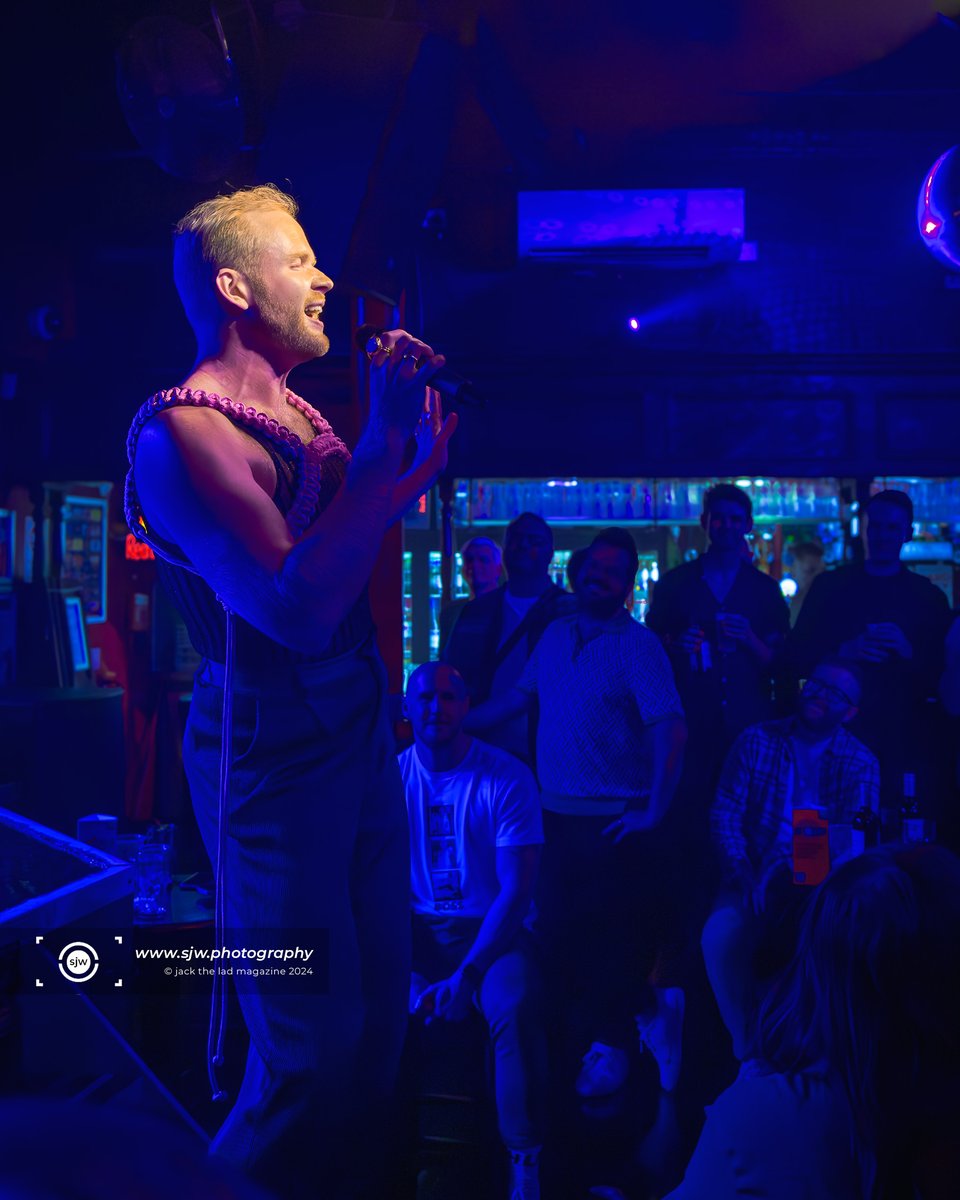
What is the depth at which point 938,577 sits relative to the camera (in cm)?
557

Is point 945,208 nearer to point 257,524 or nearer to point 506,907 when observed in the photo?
point 506,907

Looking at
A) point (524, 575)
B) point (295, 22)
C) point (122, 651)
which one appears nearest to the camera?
point (295, 22)

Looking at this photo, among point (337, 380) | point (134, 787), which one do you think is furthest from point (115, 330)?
point (134, 787)

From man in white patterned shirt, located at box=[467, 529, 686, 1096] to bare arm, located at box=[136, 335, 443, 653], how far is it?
1.98 metres

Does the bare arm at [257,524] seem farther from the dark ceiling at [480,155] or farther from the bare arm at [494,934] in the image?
the dark ceiling at [480,155]

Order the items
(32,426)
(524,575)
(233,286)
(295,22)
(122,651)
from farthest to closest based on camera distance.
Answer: (122,651) < (32,426) < (524,575) < (295,22) < (233,286)

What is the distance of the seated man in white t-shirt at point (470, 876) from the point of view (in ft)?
7.89

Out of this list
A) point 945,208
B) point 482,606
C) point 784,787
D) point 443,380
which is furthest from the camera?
point 482,606

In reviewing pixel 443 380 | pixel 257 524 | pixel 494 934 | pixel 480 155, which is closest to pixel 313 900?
pixel 257 524

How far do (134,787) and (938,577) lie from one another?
4.15 meters

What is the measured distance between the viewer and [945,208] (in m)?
3.32

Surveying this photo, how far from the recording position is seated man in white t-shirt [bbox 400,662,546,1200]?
2404mm

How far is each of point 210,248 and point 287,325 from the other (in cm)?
11

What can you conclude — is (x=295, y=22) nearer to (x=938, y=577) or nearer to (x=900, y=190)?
(x=900, y=190)
